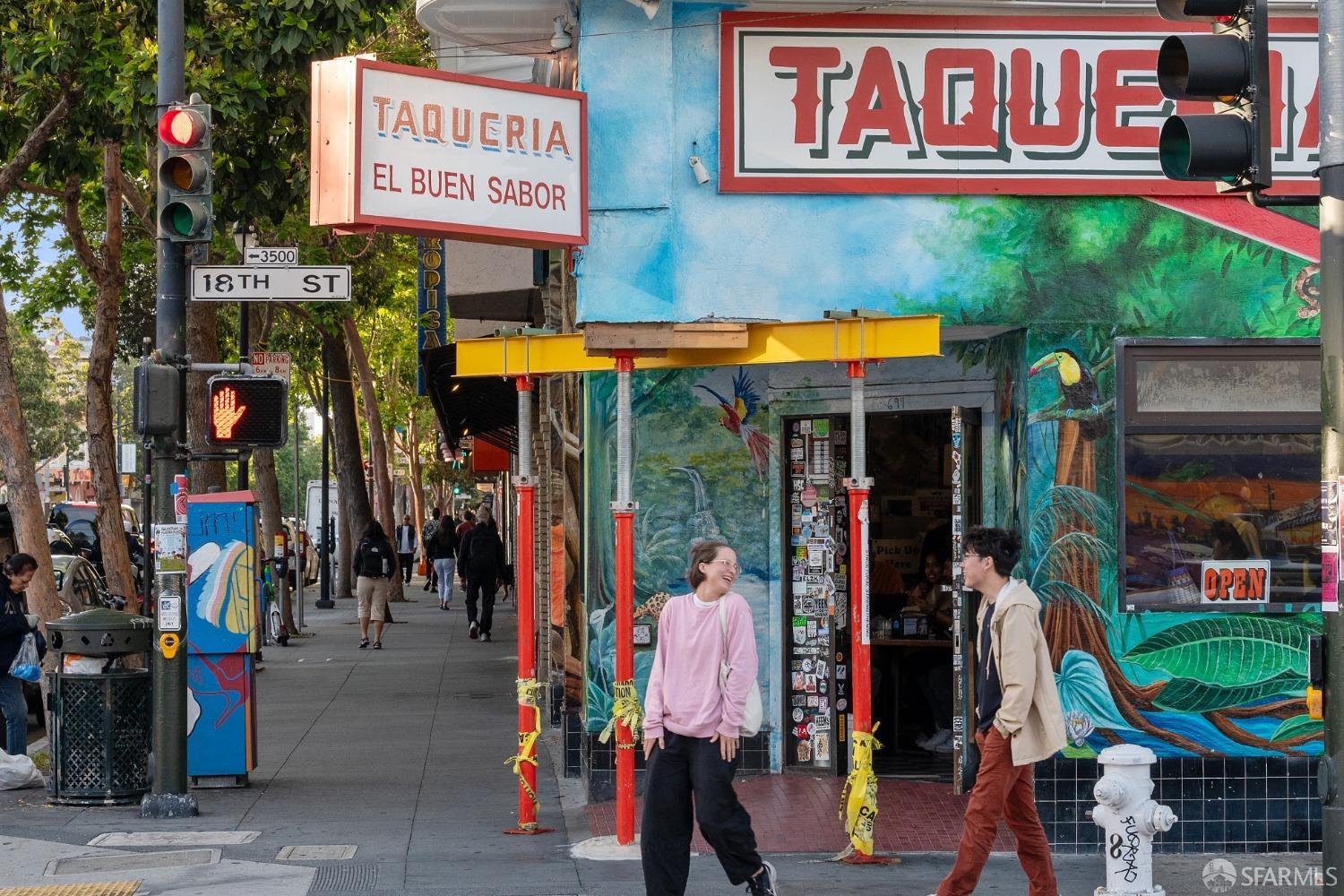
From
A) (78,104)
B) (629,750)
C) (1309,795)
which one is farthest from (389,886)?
(78,104)

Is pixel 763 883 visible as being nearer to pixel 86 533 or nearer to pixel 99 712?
pixel 99 712

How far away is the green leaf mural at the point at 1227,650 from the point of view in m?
9.47

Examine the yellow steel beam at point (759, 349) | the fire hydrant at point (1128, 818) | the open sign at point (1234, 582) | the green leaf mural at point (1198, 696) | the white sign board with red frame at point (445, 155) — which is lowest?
the fire hydrant at point (1128, 818)

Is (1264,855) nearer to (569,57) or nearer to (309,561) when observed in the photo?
(569,57)

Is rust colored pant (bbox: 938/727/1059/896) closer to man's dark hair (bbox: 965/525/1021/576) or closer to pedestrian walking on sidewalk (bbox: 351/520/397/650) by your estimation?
man's dark hair (bbox: 965/525/1021/576)

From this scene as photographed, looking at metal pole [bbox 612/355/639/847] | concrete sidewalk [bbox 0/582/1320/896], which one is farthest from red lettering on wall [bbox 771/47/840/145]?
concrete sidewalk [bbox 0/582/1320/896]

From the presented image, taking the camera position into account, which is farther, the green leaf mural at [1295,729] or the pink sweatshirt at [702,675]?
the green leaf mural at [1295,729]

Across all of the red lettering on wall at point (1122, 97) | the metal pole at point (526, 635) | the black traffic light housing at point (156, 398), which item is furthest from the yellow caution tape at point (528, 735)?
the red lettering on wall at point (1122, 97)

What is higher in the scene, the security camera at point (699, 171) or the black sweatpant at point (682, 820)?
the security camera at point (699, 171)

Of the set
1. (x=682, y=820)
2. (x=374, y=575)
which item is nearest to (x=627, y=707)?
(x=682, y=820)

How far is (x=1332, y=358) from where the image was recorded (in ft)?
19.7

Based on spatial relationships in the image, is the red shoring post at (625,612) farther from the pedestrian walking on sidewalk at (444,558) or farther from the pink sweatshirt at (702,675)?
the pedestrian walking on sidewalk at (444,558)

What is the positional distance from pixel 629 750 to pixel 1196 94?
177 inches

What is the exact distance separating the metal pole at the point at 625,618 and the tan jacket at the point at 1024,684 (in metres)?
2.26
